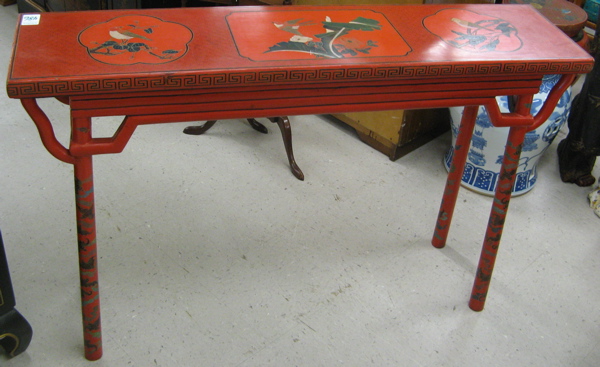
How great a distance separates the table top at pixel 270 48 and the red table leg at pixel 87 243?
0.12 metres

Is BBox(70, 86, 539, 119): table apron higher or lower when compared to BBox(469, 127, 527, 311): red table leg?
higher

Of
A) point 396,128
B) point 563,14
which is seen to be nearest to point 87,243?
point 396,128

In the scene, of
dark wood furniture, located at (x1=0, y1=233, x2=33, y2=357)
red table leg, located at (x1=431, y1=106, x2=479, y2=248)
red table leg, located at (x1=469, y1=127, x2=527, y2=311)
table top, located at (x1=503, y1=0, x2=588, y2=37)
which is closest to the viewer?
dark wood furniture, located at (x1=0, y1=233, x2=33, y2=357)

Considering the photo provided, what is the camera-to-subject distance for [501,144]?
8.09 ft

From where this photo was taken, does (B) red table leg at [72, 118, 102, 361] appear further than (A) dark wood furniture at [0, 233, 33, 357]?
No

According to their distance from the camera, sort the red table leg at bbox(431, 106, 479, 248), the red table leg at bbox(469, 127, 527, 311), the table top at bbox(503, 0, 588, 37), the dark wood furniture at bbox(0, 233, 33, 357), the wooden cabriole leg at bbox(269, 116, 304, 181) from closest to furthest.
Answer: the dark wood furniture at bbox(0, 233, 33, 357) → the red table leg at bbox(469, 127, 527, 311) → the red table leg at bbox(431, 106, 479, 248) → the table top at bbox(503, 0, 588, 37) → the wooden cabriole leg at bbox(269, 116, 304, 181)

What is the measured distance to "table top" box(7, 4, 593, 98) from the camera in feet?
4.59

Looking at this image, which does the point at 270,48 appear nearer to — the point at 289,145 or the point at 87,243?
the point at 87,243

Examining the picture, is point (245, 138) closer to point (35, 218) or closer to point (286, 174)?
point (286, 174)

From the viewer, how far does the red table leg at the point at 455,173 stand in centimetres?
197

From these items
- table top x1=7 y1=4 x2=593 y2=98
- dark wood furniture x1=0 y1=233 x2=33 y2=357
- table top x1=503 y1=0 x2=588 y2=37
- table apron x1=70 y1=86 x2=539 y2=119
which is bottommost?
dark wood furniture x1=0 y1=233 x2=33 y2=357

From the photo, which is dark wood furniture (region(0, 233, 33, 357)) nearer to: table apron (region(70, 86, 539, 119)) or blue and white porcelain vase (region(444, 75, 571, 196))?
table apron (region(70, 86, 539, 119))

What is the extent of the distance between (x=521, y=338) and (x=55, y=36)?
62.8 inches

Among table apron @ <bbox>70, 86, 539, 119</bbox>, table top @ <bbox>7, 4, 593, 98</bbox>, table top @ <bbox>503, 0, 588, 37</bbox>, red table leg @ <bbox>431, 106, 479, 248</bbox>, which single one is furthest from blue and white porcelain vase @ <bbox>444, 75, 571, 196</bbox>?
table apron @ <bbox>70, 86, 539, 119</bbox>
